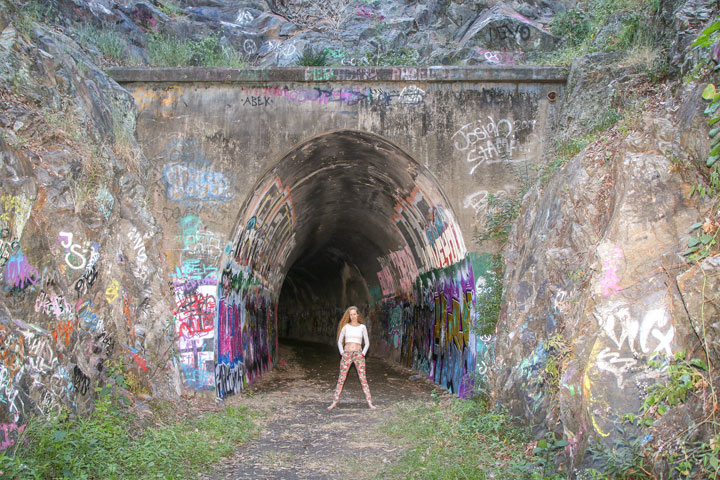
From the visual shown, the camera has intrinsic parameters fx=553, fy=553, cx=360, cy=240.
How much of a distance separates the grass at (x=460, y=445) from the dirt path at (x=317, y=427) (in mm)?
320

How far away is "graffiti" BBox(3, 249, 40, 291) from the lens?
5.39 m

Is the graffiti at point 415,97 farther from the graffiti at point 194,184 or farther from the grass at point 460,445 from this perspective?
the grass at point 460,445

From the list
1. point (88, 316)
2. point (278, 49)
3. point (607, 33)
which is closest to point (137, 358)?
point (88, 316)

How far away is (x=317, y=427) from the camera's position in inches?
322

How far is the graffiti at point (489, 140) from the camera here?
9.67 m

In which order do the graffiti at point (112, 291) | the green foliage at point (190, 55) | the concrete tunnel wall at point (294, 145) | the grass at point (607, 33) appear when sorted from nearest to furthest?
the graffiti at point (112, 291) < the grass at point (607, 33) < the concrete tunnel wall at point (294, 145) < the green foliage at point (190, 55)

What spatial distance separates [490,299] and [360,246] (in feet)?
31.2

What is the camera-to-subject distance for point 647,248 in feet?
17.4

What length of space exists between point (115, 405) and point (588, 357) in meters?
5.47

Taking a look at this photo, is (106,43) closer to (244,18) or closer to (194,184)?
(194,184)

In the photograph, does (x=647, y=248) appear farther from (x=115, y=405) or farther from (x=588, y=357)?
(x=115, y=405)

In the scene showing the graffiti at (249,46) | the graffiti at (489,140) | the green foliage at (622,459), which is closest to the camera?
the green foliage at (622,459)

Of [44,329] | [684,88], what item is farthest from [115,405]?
[684,88]

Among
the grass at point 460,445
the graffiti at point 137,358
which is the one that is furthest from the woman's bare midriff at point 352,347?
the graffiti at point 137,358
